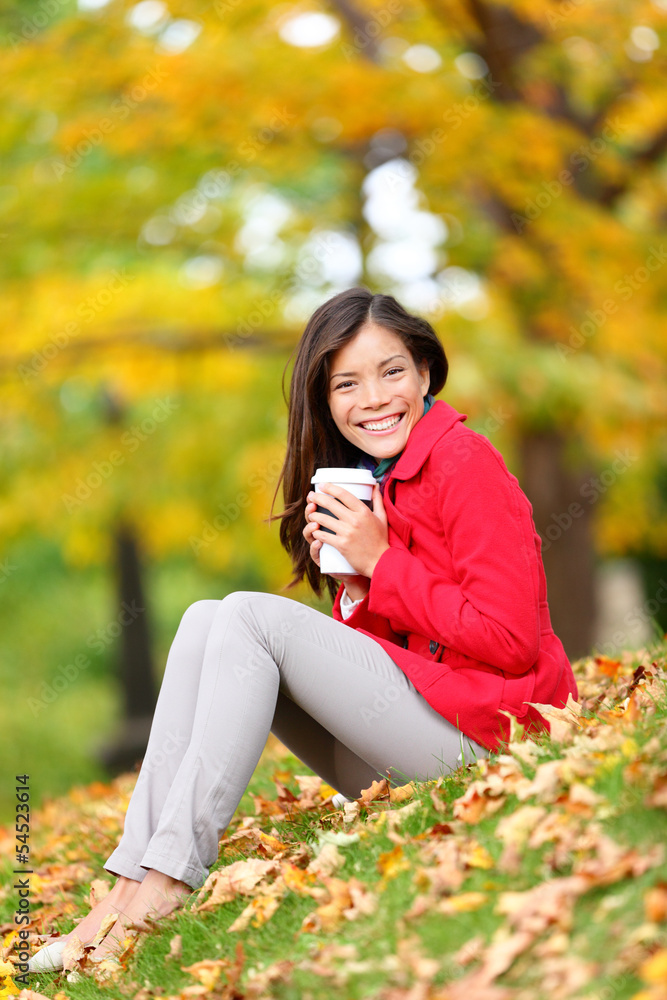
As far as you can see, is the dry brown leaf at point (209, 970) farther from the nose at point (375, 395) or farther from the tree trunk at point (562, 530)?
Result: the tree trunk at point (562, 530)

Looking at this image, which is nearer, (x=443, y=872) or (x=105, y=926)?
(x=443, y=872)

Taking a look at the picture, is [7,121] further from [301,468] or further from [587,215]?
[301,468]

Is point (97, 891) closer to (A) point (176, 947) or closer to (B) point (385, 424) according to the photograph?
(A) point (176, 947)

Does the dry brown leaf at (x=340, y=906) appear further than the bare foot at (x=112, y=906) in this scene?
No

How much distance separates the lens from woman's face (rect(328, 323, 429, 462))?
9.08 ft

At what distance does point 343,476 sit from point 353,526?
17 cm

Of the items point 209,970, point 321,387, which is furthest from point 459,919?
point 321,387

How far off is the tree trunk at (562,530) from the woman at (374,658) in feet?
16.6

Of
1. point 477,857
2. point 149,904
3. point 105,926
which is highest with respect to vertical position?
point 477,857

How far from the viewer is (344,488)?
270cm

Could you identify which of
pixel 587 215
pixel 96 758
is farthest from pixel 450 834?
pixel 96 758

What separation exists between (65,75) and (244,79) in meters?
1.27

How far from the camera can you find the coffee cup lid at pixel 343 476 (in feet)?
8.84

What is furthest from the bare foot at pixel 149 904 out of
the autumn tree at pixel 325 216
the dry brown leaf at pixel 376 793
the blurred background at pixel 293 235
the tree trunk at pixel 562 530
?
the tree trunk at pixel 562 530
